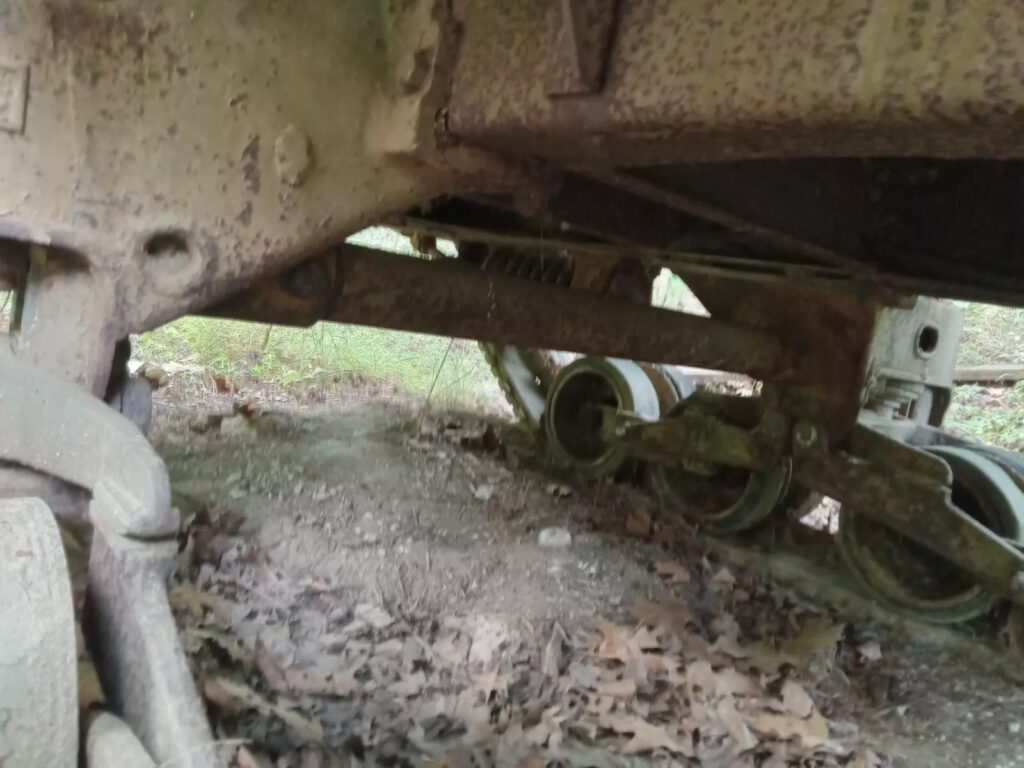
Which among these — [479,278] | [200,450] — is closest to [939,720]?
[479,278]

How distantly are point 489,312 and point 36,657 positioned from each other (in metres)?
1.29

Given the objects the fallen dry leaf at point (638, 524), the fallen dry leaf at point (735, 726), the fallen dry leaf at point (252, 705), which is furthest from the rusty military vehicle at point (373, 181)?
the fallen dry leaf at point (638, 524)

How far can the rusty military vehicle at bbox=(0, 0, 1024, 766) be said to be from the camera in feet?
2.76

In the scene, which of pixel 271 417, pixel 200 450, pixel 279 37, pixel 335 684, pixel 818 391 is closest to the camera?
pixel 279 37

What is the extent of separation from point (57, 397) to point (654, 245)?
1.54 metres

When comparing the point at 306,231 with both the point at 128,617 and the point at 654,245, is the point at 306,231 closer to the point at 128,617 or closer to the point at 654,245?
the point at 128,617

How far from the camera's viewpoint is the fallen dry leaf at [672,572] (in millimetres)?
2834

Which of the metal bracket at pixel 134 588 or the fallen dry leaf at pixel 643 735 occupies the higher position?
the metal bracket at pixel 134 588

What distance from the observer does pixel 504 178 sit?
1.45 meters

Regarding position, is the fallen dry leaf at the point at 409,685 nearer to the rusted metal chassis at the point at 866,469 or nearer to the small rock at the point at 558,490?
the rusted metal chassis at the point at 866,469

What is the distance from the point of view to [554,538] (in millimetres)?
2926

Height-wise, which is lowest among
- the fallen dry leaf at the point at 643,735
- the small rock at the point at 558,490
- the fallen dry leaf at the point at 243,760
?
the fallen dry leaf at the point at 643,735

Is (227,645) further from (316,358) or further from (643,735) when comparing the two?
(316,358)

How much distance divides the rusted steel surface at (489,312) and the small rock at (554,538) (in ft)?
2.60
